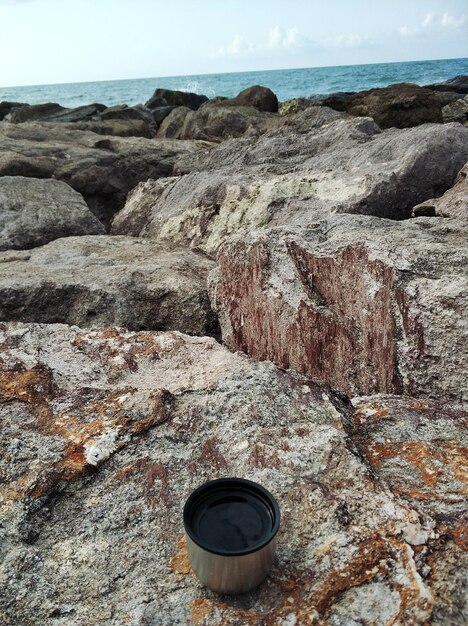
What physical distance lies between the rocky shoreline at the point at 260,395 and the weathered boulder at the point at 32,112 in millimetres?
16882

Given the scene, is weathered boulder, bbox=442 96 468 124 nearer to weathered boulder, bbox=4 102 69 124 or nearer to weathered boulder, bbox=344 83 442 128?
weathered boulder, bbox=344 83 442 128

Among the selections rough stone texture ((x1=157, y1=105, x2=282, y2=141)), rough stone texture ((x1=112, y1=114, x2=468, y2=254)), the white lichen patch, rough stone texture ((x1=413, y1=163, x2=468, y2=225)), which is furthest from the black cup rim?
rough stone texture ((x1=157, y1=105, x2=282, y2=141))

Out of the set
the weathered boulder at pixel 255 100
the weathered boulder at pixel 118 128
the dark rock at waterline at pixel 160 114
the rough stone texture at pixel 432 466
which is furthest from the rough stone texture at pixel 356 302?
the dark rock at waterline at pixel 160 114

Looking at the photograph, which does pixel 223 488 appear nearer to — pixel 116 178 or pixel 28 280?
pixel 28 280

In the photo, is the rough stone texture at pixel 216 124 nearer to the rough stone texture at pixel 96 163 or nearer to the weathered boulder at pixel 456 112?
the rough stone texture at pixel 96 163

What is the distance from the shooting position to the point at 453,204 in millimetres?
4332

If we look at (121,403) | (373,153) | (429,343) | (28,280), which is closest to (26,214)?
(28,280)

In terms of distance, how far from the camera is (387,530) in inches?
73.9

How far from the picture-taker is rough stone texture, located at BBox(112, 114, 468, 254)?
4.95 meters

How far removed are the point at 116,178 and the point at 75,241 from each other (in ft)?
9.43

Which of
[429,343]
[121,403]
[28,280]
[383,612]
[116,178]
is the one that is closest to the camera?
[383,612]

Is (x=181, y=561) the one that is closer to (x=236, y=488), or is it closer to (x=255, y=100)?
(x=236, y=488)

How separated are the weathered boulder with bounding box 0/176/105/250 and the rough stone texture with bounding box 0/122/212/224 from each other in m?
1.19

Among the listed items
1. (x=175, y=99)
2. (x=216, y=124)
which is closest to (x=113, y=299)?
(x=216, y=124)
